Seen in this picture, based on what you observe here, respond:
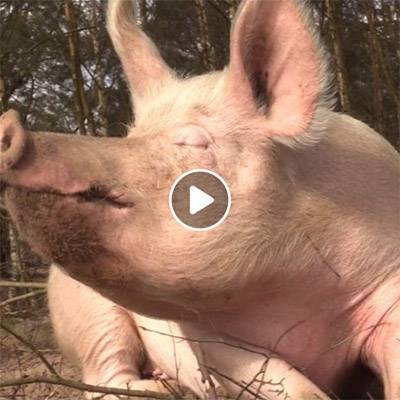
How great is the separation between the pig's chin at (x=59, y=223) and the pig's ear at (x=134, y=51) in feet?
3.10

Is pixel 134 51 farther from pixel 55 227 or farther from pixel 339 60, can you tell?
pixel 339 60

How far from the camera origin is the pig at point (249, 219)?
8.32 ft

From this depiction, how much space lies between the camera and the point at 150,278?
105 inches

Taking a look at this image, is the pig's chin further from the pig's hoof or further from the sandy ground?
the pig's hoof

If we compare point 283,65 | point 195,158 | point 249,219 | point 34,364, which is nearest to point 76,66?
point 34,364

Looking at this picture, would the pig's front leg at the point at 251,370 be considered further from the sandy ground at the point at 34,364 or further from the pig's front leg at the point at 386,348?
the sandy ground at the point at 34,364

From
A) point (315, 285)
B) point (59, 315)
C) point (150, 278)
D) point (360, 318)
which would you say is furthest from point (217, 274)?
point (59, 315)

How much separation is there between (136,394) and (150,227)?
1.65 feet

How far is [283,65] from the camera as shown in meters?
2.85

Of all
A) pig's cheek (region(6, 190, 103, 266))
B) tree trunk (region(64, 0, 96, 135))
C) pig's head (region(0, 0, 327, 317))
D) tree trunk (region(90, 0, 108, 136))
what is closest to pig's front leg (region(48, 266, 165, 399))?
pig's head (region(0, 0, 327, 317))

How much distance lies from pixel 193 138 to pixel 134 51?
0.90 metres

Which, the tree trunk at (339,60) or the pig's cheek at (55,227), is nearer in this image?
the pig's cheek at (55,227)

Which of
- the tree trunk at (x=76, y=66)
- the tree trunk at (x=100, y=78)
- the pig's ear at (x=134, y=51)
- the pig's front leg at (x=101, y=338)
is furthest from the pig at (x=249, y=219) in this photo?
the tree trunk at (x=100, y=78)

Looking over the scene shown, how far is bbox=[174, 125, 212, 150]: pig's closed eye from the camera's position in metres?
2.75
